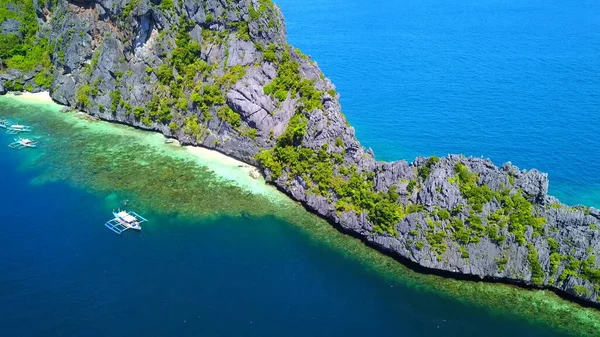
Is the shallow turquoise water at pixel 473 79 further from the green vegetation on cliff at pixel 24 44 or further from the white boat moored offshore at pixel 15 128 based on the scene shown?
the green vegetation on cliff at pixel 24 44

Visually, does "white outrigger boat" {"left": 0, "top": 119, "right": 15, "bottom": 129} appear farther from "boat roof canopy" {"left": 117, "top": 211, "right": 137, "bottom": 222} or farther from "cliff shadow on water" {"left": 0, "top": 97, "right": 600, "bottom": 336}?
"boat roof canopy" {"left": 117, "top": 211, "right": 137, "bottom": 222}

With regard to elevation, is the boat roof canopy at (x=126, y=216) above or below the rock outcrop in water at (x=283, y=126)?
below

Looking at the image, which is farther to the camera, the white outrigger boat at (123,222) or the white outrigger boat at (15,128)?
the white outrigger boat at (15,128)

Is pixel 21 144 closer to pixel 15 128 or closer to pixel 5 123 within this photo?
pixel 15 128

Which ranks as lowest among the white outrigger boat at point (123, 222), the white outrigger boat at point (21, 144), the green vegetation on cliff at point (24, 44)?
the white outrigger boat at point (123, 222)

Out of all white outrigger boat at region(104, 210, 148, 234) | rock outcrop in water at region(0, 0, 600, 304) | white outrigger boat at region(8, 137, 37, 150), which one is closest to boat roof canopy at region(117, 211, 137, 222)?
white outrigger boat at region(104, 210, 148, 234)

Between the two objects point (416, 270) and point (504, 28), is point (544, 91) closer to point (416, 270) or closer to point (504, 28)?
point (504, 28)

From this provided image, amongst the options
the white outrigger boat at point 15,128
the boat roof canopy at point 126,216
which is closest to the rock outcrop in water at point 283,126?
the white outrigger boat at point 15,128

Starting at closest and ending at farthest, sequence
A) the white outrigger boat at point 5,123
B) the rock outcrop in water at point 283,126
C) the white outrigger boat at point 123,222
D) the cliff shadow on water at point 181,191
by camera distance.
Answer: the cliff shadow on water at point 181,191 < the rock outcrop in water at point 283,126 < the white outrigger boat at point 123,222 < the white outrigger boat at point 5,123
